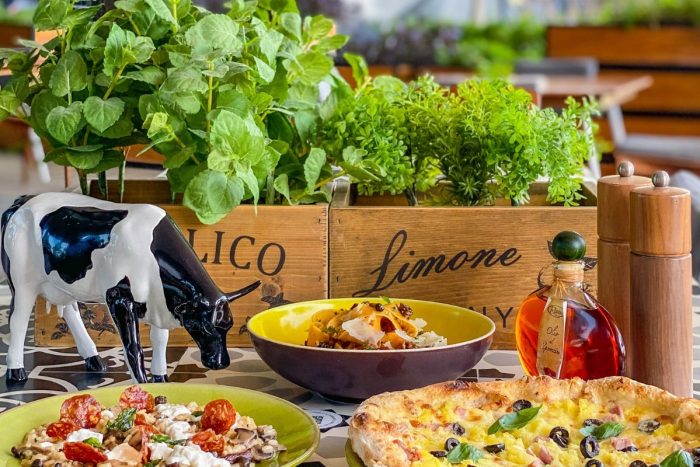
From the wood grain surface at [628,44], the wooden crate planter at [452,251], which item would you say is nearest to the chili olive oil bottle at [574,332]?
the wooden crate planter at [452,251]

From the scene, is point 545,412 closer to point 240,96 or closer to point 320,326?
point 320,326

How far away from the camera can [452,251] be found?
133cm

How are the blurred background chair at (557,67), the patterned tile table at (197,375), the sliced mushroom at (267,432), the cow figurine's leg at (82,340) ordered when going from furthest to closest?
the blurred background chair at (557,67)
the cow figurine's leg at (82,340)
the patterned tile table at (197,375)
the sliced mushroom at (267,432)

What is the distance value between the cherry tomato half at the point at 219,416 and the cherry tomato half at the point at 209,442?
3 centimetres

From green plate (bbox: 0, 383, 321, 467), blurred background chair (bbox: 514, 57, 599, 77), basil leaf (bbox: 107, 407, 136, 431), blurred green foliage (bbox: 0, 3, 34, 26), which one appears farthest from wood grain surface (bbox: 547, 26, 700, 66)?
basil leaf (bbox: 107, 407, 136, 431)

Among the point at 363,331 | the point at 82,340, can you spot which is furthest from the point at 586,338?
the point at 82,340

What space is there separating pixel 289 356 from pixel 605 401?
0.33m

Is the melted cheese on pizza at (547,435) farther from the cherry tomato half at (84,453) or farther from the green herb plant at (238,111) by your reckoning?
the green herb plant at (238,111)

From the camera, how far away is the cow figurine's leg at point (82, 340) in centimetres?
127

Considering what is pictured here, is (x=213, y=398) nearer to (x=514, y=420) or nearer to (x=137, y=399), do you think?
(x=137, y=399)

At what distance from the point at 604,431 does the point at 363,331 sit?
0.99ft

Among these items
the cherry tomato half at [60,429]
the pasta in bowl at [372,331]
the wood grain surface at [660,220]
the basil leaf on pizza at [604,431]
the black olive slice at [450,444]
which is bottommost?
the basil leaf on pizza at [604,431]

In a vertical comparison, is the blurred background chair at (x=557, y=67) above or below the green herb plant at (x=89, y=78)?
above

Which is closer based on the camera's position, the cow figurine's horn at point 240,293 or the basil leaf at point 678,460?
the basil leaf at point 678,460
